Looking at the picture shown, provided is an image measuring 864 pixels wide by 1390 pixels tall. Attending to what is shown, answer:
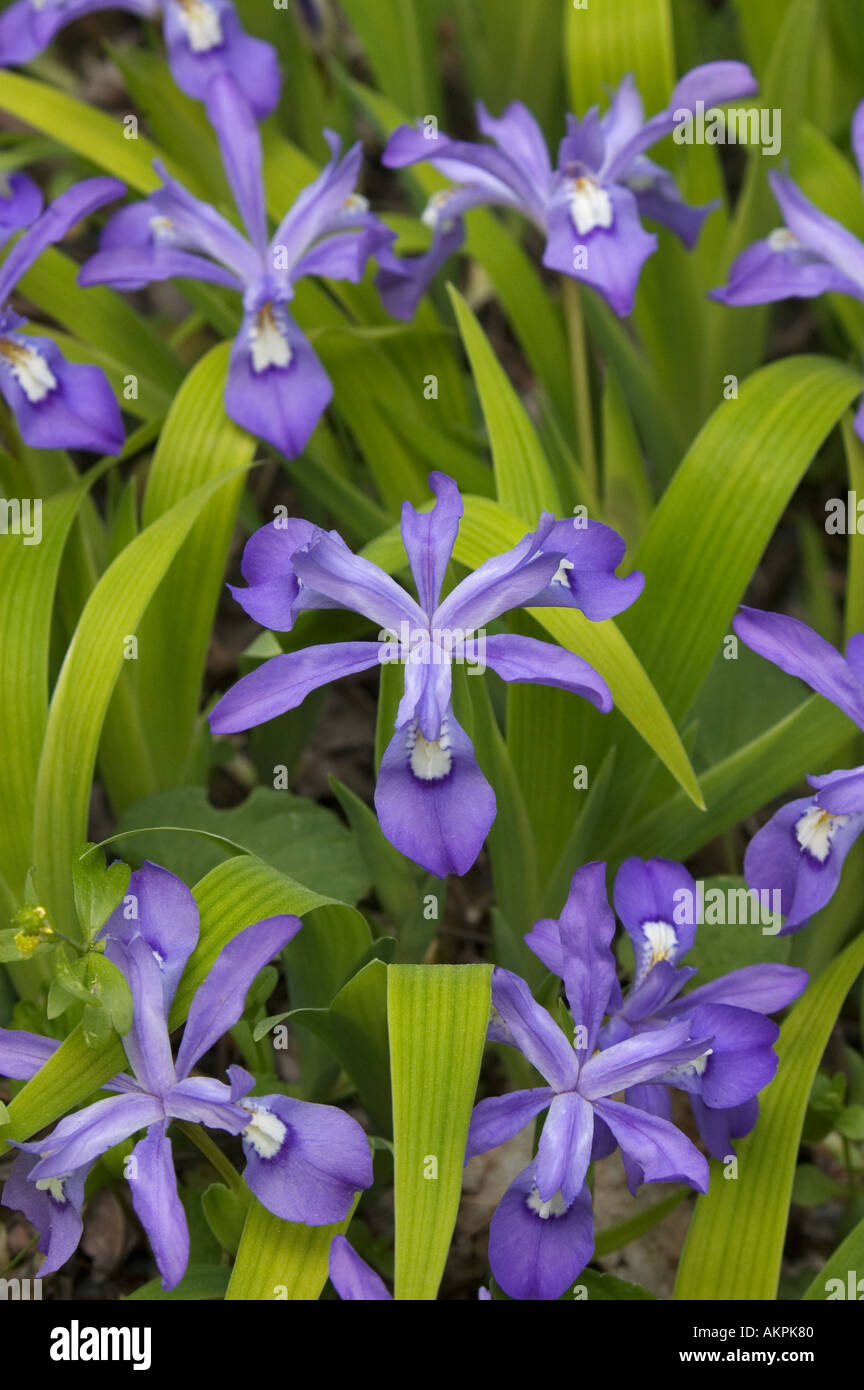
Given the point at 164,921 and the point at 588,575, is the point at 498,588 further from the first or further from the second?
the point at 164,921

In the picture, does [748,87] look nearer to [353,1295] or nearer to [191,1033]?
[191,1033]

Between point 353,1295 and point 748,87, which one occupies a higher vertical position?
point 748,87

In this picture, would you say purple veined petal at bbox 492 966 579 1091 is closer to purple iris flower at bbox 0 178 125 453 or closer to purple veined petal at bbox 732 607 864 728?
purple veined petal at bbox 732 607 864 728

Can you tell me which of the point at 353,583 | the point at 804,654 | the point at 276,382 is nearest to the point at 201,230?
the point at 276,382

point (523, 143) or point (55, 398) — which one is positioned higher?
point (523, 143)

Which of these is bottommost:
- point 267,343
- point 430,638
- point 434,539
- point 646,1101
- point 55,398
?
point 646,1101
